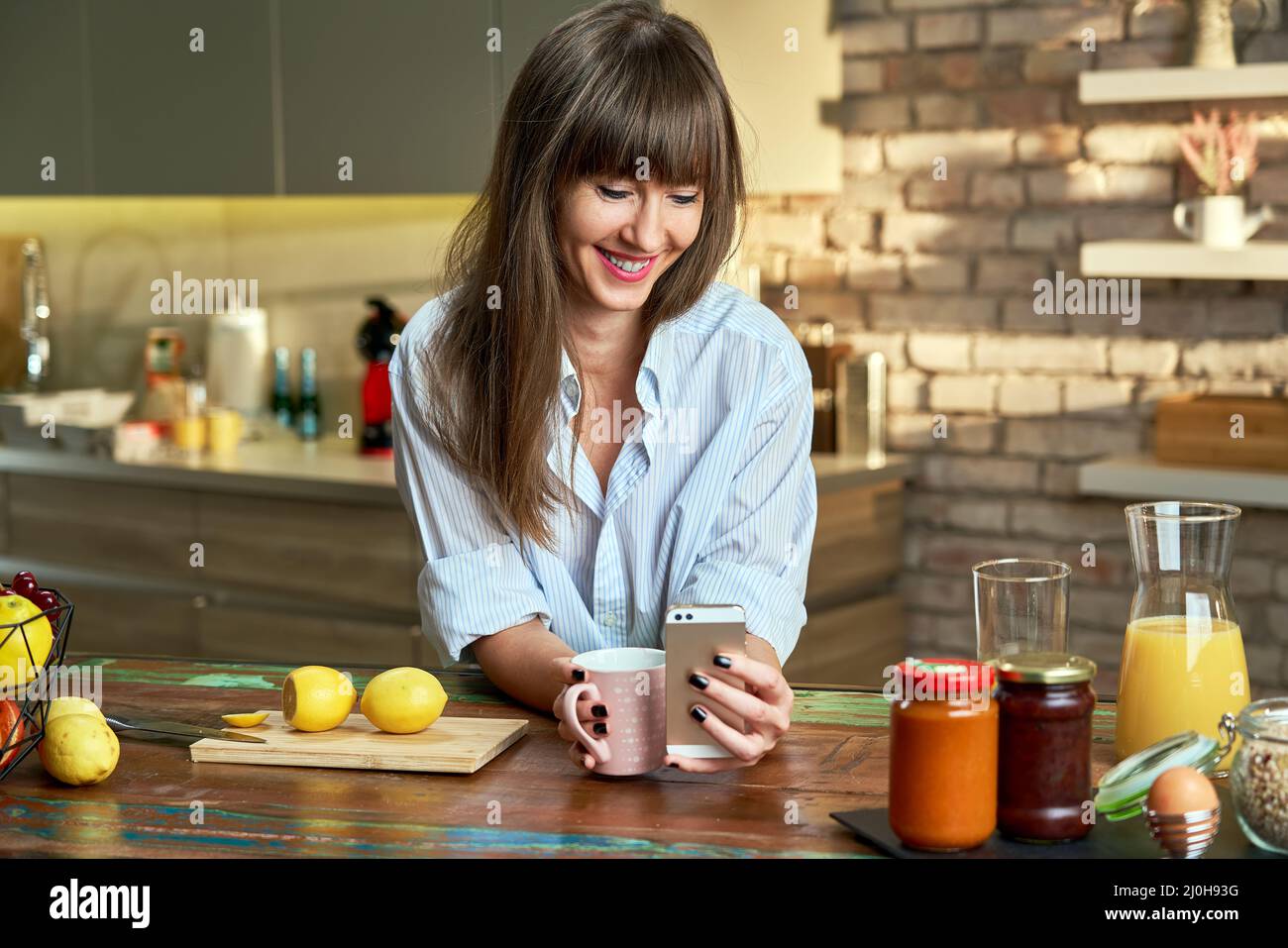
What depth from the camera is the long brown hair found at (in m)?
1.52

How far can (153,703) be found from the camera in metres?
1.54

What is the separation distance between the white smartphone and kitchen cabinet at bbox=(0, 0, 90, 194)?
295cm

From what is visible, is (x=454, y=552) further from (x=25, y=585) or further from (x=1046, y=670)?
(x=1046, y=670)

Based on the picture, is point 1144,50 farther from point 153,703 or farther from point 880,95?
point 153,703

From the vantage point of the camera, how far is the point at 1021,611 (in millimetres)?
1192

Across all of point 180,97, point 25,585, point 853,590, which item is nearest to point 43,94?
point 180,97

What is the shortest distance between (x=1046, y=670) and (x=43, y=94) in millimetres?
3357

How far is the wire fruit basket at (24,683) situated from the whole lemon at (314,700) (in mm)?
198

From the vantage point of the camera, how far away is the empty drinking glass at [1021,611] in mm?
1190

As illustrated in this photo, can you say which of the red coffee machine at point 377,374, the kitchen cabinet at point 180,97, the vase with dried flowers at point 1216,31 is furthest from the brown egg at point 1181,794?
the kitchen cabinet at point 180,97

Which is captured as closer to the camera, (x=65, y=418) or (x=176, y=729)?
(x=176, y=729)
